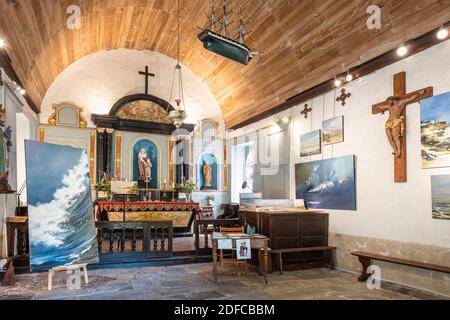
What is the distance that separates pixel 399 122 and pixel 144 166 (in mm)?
7438

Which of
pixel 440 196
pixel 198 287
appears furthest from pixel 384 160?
pixel 198 287

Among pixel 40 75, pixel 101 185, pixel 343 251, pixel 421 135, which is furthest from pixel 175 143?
pixel 421 135

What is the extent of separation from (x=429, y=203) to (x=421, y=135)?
0.98m

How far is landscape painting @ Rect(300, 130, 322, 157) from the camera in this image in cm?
712

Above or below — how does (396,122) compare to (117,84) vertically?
below

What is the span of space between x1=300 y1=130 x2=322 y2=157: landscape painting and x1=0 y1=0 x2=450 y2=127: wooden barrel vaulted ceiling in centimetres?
103

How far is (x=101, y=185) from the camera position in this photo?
888cm

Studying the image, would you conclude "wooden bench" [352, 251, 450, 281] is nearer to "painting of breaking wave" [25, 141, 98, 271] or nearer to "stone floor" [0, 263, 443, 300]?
"stone floor" [0, 263, 443, 300]

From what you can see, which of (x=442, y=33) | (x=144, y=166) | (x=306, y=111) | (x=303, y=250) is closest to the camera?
(x=442, y=33)

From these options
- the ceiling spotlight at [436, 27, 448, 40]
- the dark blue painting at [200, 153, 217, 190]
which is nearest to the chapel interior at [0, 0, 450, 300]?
the ceiling spotlight at [436, 27, 448, 40]

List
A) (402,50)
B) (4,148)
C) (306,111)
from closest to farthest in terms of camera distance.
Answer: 1. (402,50)
2. (4,148)
3. (306,111)

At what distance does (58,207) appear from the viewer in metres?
5.05

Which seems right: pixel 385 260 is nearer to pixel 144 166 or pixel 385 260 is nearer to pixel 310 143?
pixel 310 143

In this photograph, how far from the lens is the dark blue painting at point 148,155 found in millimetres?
10648
